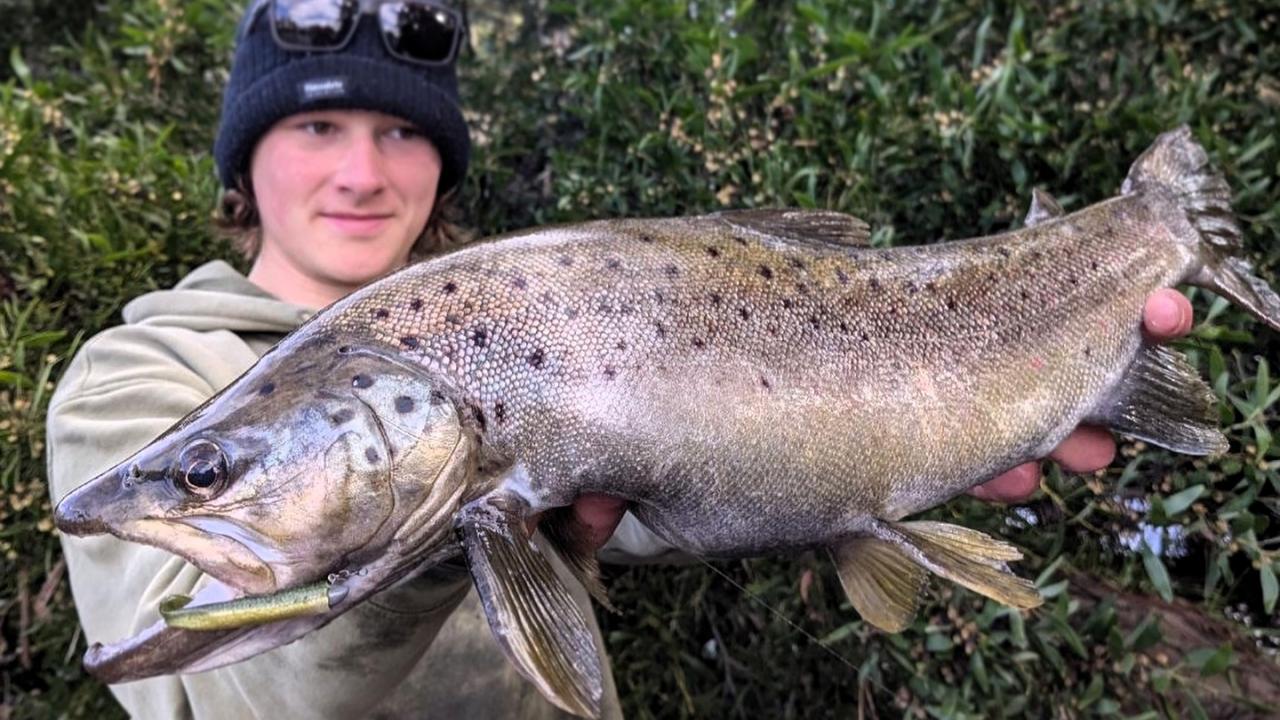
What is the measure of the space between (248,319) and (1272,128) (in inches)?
117

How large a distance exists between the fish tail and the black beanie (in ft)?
6.68

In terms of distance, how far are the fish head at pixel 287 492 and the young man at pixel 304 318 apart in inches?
6.5

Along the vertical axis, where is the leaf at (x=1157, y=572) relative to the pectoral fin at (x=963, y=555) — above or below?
below

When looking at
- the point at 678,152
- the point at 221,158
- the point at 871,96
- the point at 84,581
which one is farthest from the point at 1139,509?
the point at 221,158

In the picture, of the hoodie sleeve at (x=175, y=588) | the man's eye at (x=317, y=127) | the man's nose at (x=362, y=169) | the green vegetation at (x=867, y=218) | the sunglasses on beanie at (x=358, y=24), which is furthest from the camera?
the sunglasses on beanie at (x=358, y=24)

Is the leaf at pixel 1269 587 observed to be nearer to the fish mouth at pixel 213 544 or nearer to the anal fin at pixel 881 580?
the anal fin at pixel 881 580

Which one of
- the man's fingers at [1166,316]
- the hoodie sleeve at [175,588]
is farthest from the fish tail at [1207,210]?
the hoodie sleeve at [175,588]

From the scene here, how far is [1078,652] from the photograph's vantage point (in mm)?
2461

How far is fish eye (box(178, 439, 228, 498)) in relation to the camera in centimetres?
132

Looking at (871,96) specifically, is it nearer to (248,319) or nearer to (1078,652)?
(1078,652)

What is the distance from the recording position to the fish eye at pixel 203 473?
1.32 m

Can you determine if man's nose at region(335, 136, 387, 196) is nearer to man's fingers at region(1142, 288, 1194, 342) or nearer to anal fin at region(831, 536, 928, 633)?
anal fin at region(831, 536, 928, 633)

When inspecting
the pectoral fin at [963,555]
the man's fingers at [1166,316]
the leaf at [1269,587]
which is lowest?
the leaf at [1269,587]

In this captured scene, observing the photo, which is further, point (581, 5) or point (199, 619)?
point (581, 5)
